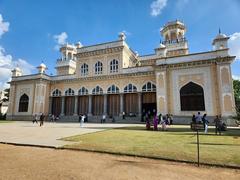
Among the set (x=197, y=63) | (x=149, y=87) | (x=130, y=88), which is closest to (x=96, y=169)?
(x=197, y=63)

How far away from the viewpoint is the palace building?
2261 cm

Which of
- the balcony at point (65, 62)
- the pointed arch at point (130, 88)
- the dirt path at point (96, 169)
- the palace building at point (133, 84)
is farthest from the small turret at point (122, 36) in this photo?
the dirt path at point (96, 169)

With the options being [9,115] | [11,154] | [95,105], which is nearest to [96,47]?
[95,105]

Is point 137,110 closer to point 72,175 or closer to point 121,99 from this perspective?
point 121,99

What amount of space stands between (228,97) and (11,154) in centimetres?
2218

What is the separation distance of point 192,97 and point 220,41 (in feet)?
26.5

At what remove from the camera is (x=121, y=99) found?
28.6 metres

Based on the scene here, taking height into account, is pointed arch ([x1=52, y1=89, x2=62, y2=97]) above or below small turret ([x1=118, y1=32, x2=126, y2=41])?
below

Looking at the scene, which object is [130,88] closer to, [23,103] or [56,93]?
[56,93]

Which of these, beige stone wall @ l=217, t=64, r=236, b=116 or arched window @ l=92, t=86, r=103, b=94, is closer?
beige stone wall @ l=217, t=64, r=236, b=116

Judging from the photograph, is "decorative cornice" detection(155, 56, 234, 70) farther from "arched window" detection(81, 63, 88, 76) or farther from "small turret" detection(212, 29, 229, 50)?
"arched window" detection(81, 63, 88, 76)

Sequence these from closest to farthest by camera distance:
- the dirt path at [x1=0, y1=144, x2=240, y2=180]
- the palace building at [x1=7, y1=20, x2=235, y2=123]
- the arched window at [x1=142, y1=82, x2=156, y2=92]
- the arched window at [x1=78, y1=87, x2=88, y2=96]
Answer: the dirt path at [x1=0, y1=144, x2=240, y2=180] < the palace building at [x1=7, y1=20, x2=235, y2=123] < the arched window at [x1=142, y1=82, x2=156, y2=92] < the arched window at [x1=78, y1=87, x2=88, y2=96]

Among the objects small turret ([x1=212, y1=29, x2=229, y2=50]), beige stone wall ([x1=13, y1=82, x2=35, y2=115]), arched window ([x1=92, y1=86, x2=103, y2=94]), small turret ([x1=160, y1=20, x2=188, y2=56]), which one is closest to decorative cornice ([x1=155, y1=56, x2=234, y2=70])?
small turret ([x1=212, y1=29, x2=229, y2=50])

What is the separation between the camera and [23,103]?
3438 centimetres
